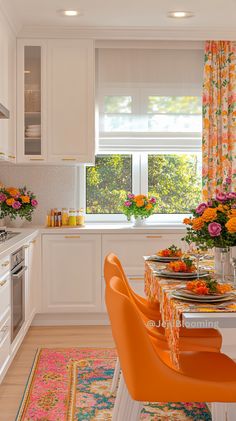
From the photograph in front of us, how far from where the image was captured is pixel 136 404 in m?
2.45

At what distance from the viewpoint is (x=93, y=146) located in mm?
5410

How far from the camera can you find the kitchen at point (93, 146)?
16.2ft

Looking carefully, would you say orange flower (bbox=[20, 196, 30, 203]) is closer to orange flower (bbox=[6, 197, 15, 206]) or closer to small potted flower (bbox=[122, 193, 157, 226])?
orange flower (bbox=[6, 197, 15, 206])

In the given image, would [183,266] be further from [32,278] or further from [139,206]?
[139,206]

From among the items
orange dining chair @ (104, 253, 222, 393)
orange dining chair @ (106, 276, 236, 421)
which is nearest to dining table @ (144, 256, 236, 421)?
orange dining chair @ (106, 276, 236, 421)

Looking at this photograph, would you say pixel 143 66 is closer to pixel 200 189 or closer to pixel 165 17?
pixel 165 17

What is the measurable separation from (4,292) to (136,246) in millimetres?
1995

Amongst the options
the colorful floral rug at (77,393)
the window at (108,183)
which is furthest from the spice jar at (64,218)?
the colorful floral rug at (77,393)

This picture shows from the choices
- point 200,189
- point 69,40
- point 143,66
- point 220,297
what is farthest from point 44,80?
point 220,297

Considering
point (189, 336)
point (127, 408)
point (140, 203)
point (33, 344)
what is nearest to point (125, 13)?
point (140, 203)

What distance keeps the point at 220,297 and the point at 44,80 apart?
3453mm

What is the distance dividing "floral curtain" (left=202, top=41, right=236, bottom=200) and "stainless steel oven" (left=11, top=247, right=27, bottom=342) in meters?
2.05

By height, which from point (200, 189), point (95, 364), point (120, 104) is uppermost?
point (120, 104)

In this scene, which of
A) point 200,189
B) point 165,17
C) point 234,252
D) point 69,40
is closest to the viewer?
point 234,252
